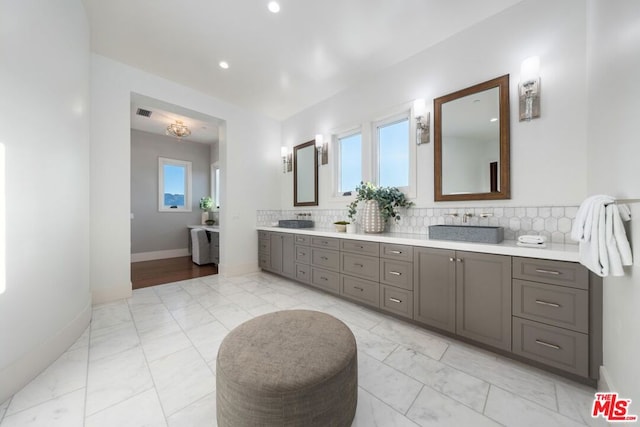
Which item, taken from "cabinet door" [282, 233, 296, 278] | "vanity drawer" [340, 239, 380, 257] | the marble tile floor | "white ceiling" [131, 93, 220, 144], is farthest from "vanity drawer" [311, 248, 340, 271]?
"white ceiling" [131, 93, 220, 144]

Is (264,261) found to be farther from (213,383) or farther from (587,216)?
(587,216)

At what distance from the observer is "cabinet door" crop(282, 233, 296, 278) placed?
374cm

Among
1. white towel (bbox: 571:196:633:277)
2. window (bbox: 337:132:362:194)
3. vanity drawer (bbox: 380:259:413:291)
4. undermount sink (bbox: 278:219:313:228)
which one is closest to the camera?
white towel (bbox: 571:196:633:277)

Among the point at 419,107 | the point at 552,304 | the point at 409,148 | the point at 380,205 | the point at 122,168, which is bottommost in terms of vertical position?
the point at 552,304

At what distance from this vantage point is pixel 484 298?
6.13 feet

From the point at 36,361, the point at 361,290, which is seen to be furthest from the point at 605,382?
the point at 36,361

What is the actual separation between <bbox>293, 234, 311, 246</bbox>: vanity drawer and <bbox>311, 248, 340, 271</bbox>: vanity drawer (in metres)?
0.16

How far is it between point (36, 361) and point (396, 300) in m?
2.89

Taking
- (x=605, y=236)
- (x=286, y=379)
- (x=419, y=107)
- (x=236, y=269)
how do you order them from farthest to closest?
(x=236, y=269)
(x=419, y=107)
(x=605, y=236)
(x=286, y=379)

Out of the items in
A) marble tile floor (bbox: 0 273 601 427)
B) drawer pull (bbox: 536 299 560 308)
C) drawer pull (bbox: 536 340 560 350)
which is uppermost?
drawer pull (bbox: 536 299 560 308)

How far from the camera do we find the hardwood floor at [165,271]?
13.0 ft

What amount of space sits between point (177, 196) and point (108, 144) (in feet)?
11.5

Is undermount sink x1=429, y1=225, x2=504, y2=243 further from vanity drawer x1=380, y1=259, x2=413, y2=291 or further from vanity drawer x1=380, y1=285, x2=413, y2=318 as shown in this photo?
vanity drawer x1=380, y1=285, x2=413, y2=318

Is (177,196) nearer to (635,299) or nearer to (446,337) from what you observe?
(446,337)
